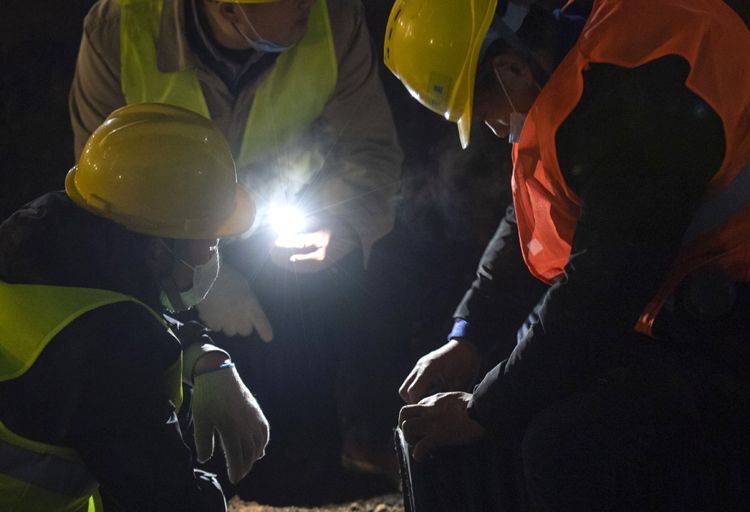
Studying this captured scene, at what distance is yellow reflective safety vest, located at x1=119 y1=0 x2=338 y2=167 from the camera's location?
2.95 metres

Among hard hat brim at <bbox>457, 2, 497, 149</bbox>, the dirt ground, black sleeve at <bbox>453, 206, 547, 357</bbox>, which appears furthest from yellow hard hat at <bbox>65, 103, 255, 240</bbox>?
the dirt ground

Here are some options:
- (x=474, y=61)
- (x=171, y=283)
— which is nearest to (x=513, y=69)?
(x=474, y=61)

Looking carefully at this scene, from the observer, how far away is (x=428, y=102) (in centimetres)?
219

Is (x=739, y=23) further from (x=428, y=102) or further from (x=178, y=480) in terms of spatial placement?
(x=178, y=480)

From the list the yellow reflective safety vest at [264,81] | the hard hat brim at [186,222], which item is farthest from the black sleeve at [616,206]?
the yellow reflective safety vest at [264,81]

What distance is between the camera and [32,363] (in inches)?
71.4

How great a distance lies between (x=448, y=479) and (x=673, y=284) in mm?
876

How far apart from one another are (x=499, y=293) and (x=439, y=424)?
2.40 ft

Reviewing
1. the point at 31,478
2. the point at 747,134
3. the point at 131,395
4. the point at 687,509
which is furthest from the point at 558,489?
the point at 31,478

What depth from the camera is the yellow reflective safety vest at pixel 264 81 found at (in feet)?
9.68

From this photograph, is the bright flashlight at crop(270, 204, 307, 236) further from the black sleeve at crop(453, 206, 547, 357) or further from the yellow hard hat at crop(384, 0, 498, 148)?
the yellow hard hat at crop(384, 0, 498, 148)

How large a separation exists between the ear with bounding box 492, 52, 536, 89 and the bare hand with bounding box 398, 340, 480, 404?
3.23ft

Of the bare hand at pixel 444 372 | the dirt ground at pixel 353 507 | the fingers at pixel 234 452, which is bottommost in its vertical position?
the dirt ground at pixel 353 507

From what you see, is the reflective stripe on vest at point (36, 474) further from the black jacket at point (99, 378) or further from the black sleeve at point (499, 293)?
the black sleeve at point (499, 293)
